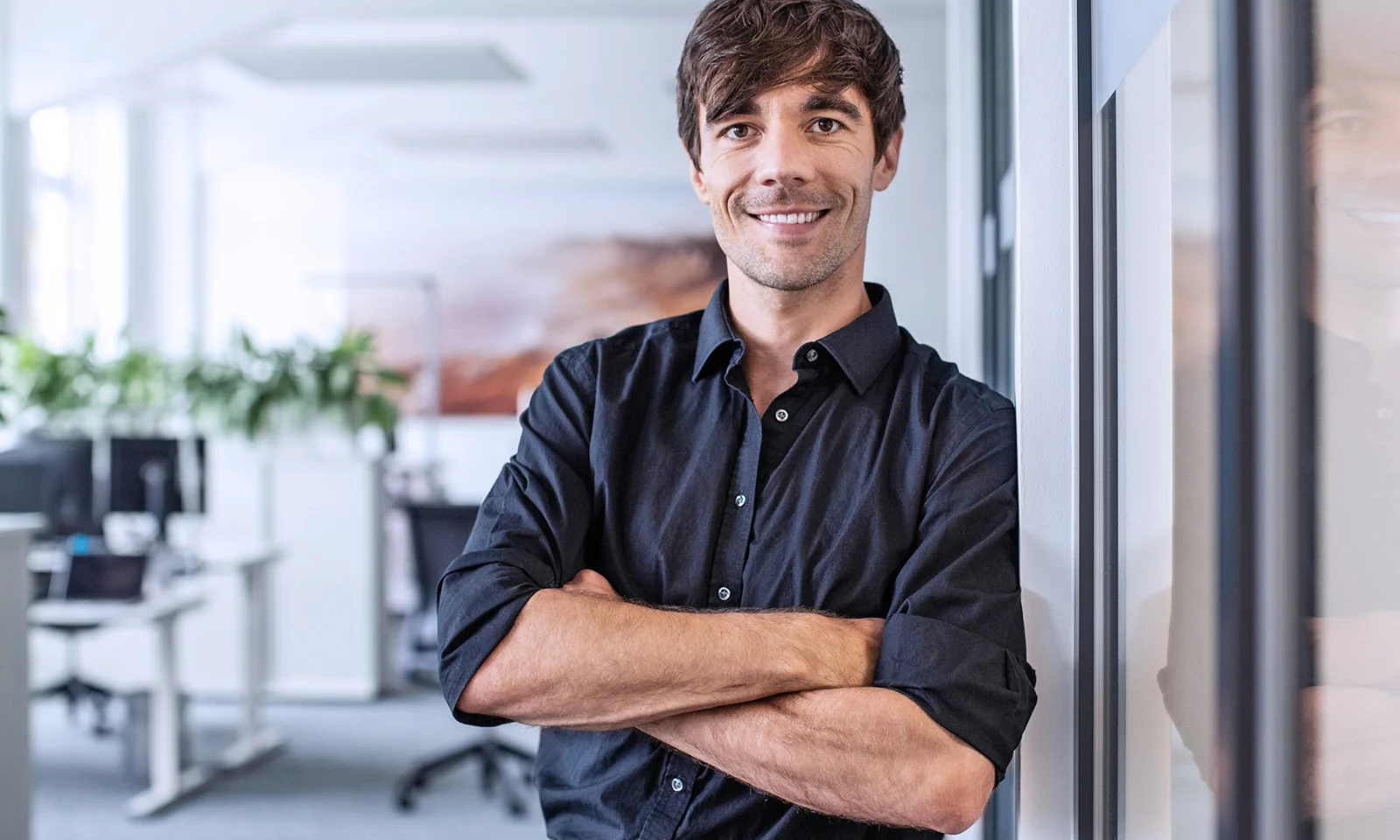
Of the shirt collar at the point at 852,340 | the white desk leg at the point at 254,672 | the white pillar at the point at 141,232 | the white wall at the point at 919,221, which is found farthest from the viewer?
the white pillar at the point at 141,232

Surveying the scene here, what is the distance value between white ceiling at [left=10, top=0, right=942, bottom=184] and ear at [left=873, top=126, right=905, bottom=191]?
3.89 m

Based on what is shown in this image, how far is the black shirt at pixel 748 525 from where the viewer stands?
116cm

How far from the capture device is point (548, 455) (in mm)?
1327

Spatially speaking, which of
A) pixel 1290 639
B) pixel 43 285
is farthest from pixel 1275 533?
pixel 43 285

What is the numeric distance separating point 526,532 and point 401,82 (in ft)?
20.1

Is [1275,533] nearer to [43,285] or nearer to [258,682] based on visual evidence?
[258,682]

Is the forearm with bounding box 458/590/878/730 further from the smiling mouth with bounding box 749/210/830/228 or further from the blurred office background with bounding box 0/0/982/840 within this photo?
the blurred office background with bounding box 0/0/982/840

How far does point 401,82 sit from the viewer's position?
6.84 meters

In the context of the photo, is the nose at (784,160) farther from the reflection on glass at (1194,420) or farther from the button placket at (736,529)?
the reflection on glass at (1194,420)

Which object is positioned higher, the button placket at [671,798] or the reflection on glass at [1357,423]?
the reflection on glass at [1357,423]

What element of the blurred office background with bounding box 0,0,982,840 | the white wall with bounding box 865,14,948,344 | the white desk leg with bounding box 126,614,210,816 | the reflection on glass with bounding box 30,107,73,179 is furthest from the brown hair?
the reflection on glass with bounding box 30,107,73,179

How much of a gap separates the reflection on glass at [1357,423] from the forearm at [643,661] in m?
0.55

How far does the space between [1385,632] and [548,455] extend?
0.88 meters

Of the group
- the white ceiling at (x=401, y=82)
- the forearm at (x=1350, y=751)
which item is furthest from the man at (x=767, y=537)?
the white ceiling at (x=401, y=82)
